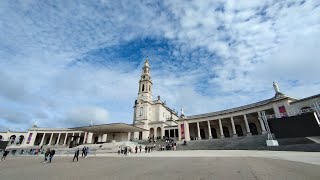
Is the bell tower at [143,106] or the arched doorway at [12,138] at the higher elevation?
the bell tower at [143,106]

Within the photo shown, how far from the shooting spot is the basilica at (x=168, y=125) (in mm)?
31528

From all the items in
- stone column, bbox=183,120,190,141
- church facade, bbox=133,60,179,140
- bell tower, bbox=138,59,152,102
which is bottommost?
stone column, bbox=183,120,190,141

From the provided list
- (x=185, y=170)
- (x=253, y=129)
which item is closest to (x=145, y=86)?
(x=253, y=129)

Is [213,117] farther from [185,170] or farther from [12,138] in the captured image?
[12,138]

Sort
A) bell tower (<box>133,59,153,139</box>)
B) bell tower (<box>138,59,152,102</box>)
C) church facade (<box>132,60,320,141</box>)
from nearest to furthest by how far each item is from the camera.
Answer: church facade (<box>132,60,320,141</box>), bell tower (<box>133,59,153,139</box>), bell tower (<box>138,59,152,102</box>)

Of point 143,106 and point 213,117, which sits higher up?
point 143,106

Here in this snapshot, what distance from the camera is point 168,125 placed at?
187 ft

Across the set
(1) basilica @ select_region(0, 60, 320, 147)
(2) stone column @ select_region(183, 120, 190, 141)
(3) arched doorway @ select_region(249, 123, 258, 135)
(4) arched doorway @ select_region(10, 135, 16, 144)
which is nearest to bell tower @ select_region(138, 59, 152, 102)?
(1) basilica @ select_region(0, 60, 320, 147)

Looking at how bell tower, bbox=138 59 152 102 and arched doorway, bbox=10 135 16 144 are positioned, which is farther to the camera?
arched doorway, bbox=10 135 16 144

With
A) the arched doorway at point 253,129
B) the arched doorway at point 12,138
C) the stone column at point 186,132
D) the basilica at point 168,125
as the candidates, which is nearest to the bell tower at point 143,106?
the basilica at point 168,125

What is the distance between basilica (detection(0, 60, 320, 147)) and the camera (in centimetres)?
3153

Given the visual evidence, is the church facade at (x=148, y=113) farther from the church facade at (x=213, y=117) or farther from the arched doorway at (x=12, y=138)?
the arched doorway at (x=12, y=138)

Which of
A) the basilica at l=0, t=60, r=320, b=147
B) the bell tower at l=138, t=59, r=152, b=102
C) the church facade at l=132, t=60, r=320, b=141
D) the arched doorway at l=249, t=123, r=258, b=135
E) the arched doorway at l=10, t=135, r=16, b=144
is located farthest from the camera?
the arched doorway at l=10, t=135, r=16, b=144

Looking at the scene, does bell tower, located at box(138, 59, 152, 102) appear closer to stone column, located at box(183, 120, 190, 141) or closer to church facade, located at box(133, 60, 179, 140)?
church facade, located at box(133, 60, 179, 140)
